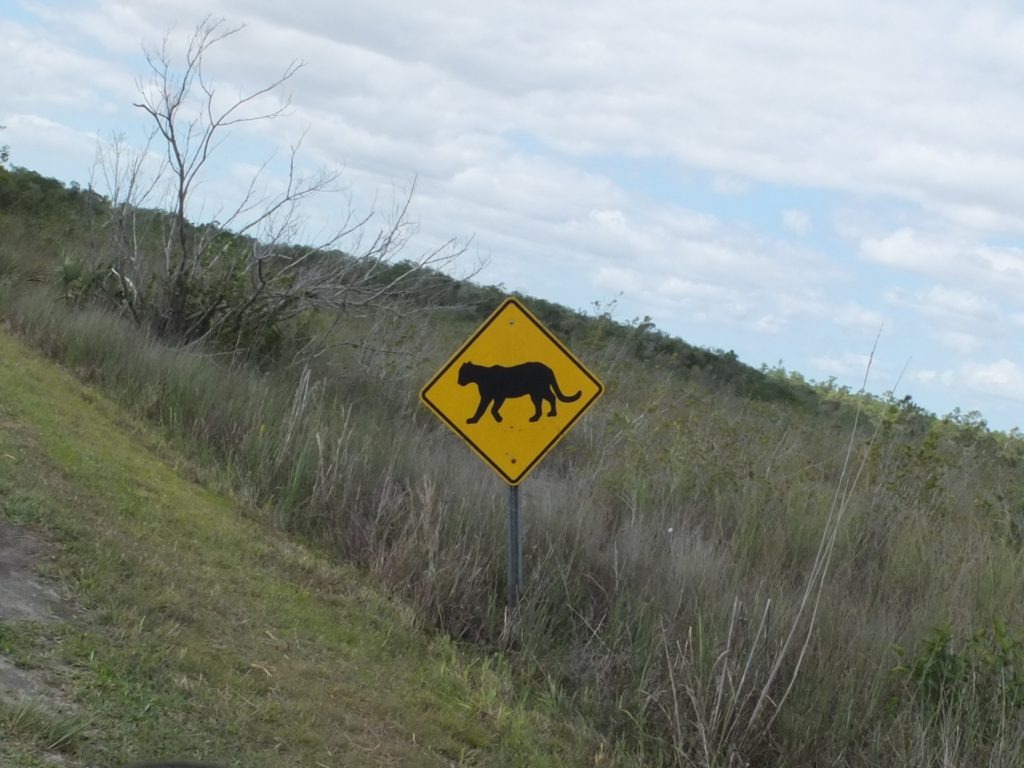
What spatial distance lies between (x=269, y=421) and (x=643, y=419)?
161 inches

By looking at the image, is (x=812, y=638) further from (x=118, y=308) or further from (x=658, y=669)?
(x=118, y=308)

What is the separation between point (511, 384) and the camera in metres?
8.30

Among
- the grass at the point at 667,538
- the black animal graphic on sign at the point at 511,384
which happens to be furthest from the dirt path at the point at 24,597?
the black animal graphic on sign at the point at 511,384

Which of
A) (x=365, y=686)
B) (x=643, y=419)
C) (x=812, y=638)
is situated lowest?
(x=365, y=686)

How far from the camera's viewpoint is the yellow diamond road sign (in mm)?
8312

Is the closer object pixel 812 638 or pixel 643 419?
pixel 812 638

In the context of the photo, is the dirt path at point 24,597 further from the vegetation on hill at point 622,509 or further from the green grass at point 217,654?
the vegetation on hill at point 622,509

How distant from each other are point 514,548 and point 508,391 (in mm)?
1122

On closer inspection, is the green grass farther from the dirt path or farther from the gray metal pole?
the gray metal pole

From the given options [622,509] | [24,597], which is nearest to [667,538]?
[622,509]

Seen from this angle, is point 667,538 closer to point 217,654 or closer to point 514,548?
point 514,548

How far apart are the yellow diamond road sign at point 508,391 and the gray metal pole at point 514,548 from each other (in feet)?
0.50

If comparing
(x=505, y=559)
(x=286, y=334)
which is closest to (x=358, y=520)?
(x=505, y=559)

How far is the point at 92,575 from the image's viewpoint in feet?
20.4
